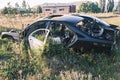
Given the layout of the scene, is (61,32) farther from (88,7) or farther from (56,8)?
(56,8)

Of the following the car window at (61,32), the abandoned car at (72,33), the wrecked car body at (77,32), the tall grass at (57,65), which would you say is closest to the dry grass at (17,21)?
the abandoned car at (72,33)

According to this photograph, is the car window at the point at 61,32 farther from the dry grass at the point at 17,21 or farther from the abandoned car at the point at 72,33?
the dry grass at the point at 17,21

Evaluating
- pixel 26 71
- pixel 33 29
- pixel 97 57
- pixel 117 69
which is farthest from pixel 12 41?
pixel 117 69

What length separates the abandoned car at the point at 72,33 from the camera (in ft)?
23.9

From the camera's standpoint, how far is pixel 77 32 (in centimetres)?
737

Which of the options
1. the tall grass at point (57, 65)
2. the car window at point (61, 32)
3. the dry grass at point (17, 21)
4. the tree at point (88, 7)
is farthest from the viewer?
the tree at point (88, 7)

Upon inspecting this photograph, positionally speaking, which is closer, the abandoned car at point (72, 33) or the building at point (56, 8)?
the abandoned car at point (72, 33)

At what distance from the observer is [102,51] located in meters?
7.34

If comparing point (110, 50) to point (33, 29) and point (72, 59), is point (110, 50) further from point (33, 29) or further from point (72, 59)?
point (33, 29)

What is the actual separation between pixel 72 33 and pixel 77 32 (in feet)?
0.71

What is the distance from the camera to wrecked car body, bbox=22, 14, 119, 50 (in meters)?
7.27

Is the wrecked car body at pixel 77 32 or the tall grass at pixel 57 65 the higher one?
the wrecked car body at pixel 77 32

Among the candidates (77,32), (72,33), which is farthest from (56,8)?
(77,32)

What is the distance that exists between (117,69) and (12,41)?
169 inches
